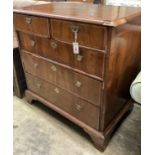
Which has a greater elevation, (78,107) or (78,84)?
(78,84)

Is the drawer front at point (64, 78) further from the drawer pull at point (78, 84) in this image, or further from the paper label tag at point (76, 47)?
the paper label tag at point (76, 47)

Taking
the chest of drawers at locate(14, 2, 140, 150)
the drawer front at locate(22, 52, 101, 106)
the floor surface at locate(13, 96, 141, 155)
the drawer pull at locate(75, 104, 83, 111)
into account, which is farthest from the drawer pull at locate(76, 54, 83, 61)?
the floor surface at locate(13, 96, 141, 155)

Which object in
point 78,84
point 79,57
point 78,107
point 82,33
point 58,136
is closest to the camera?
point 82,33

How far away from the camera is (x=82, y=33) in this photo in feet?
3.25

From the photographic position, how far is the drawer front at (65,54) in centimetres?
103

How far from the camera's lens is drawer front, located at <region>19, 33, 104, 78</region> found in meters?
1.03

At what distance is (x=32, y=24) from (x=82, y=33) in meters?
0.46

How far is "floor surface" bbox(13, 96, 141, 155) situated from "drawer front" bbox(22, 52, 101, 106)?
1.32 feet

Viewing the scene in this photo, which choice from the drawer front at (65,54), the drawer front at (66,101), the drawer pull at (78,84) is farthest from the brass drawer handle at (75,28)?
the drawer front at (66,101)

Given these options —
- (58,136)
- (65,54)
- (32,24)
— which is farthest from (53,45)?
(58,136)

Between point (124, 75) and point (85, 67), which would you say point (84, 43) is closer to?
point (85, 67)

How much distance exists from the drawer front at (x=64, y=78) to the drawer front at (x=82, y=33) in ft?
0.75

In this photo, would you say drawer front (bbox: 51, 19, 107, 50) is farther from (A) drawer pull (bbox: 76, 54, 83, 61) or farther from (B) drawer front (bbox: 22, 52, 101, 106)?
(B) drawer front (bbox: 22, 52, 101, 106)

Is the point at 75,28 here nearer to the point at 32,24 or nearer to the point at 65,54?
the point at 65,54
